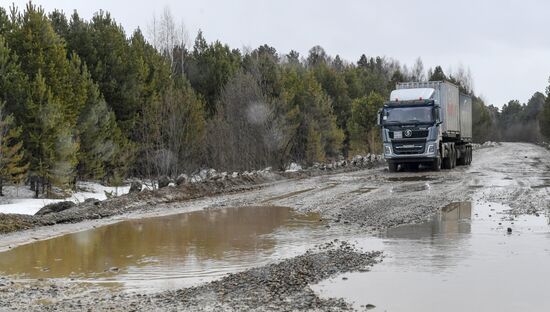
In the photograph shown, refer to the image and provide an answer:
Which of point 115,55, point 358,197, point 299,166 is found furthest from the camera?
point 299,166

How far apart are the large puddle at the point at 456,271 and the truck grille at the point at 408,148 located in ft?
55.6

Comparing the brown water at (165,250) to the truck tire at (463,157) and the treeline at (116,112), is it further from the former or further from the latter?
the truck tire at (463,157)

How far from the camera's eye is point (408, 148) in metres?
28.8

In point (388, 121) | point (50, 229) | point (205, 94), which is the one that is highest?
point (205, 94)

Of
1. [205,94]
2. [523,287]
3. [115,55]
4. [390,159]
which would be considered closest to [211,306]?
[523,287]

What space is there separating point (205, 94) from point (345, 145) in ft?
55.5

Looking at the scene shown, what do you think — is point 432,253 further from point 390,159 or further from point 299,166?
point 299,166

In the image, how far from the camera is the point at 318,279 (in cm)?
734

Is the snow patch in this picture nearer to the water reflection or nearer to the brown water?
the brown water

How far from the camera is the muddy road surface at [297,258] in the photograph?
21.5ft

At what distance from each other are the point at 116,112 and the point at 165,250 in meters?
23.6

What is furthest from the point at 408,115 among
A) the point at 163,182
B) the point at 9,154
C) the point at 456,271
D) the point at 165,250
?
the point at 456,271

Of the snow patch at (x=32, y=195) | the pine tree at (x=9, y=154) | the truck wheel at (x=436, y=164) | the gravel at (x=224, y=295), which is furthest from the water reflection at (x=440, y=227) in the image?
the pine tree at (x=9, y=154)

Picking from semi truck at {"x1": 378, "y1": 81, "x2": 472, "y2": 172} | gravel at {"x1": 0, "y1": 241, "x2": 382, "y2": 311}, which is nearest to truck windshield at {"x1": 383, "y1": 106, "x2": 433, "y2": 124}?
semi truck at {"x1": 378, "y1": 81, "x2": 472, "y2": 172}
